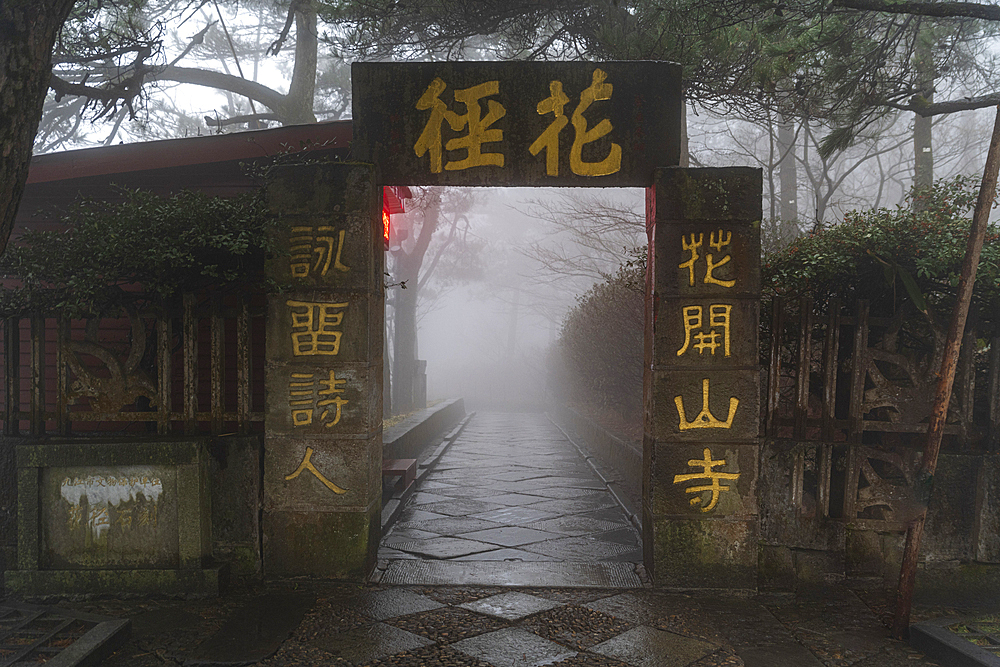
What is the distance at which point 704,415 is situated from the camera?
4961mm

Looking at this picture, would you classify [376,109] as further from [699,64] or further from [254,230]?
[699,64]

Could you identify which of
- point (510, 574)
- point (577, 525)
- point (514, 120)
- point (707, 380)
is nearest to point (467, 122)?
point (514, 120)

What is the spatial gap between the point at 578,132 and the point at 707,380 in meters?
2.16

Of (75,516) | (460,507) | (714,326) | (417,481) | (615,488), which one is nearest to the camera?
(75,516)

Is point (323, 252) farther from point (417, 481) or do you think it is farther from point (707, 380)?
point (417, 481)

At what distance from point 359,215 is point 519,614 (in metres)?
3.11

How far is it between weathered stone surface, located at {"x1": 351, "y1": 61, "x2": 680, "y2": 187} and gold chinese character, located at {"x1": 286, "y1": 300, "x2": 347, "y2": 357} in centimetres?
121

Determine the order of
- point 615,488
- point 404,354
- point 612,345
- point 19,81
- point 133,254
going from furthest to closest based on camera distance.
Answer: point 404,354 < point 612,345 < point 615,488 < point 133,254 < point 19,81

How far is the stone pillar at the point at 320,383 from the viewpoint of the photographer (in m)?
5.01

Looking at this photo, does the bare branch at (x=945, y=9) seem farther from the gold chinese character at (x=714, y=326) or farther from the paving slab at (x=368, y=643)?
the paving slab at (x=368, y=643)

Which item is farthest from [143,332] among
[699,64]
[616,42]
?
[699,64]

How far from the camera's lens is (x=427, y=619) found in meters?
4.40

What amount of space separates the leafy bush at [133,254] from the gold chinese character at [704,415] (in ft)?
11.0

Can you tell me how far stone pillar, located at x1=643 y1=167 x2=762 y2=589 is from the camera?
4938 mm
